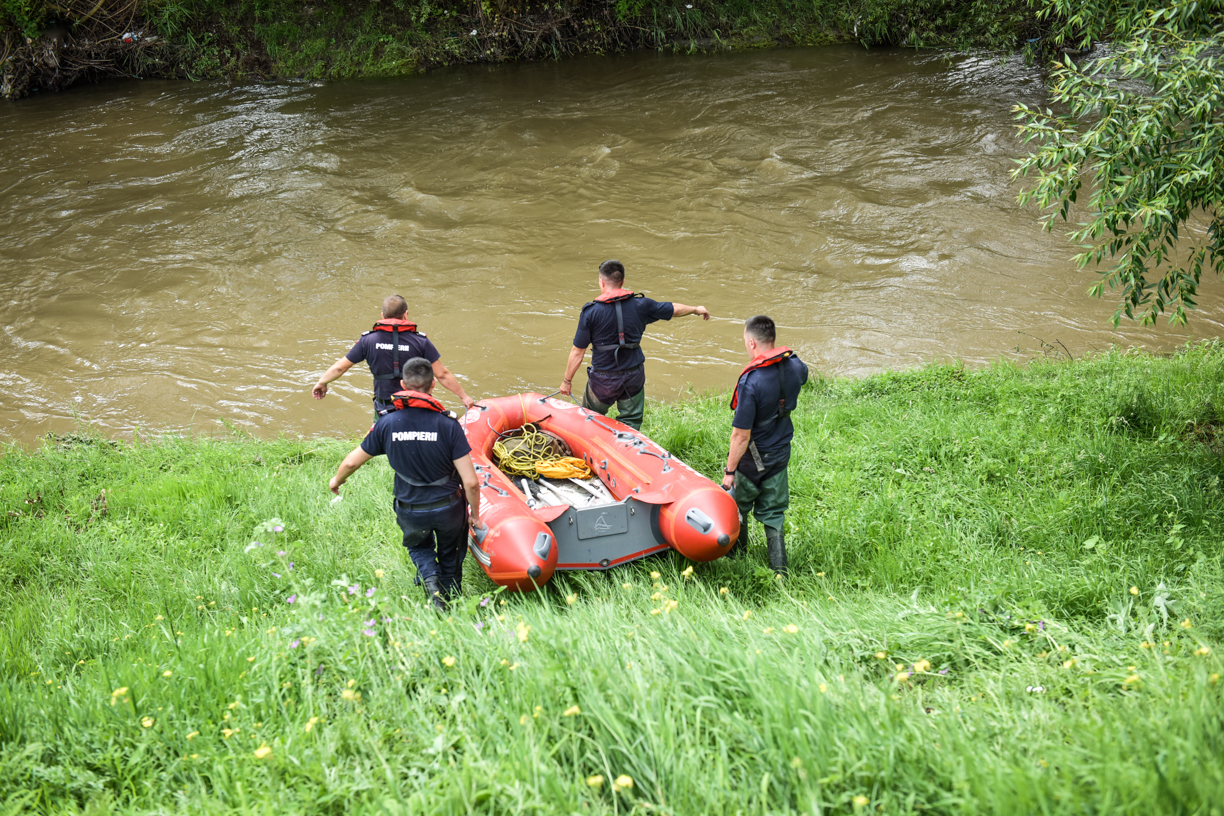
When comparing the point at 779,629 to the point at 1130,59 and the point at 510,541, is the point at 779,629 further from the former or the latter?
the point at 1130,59

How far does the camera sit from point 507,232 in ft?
37.6

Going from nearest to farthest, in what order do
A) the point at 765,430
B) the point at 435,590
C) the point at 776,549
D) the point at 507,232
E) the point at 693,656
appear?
the point at 693,656
the point at 435,590
the point at 765,430
the point at 776,549
the point at 507,232

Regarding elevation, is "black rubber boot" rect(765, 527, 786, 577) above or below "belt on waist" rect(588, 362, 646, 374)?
below

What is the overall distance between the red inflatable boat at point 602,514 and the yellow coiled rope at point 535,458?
72mm

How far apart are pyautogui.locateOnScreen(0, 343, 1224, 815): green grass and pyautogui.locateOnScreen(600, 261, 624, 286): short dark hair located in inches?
76.4

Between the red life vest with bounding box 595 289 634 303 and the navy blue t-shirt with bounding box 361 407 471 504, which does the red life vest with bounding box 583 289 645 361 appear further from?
the navy blue t-shirt with bounding box 361 407 471 504

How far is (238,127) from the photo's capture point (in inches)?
606

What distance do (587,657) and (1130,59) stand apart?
4.59 m

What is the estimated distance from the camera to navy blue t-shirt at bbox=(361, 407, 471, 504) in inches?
160

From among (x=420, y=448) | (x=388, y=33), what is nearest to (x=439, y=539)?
(x=420, y=448)

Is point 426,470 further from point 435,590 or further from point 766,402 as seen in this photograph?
point 766,402

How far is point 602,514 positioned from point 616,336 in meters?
1.65

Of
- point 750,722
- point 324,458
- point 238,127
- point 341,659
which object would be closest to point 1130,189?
point 750,722

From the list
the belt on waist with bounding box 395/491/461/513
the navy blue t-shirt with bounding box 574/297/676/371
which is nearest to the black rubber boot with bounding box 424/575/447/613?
the belt on waist with bounding box 395/491/461/513
